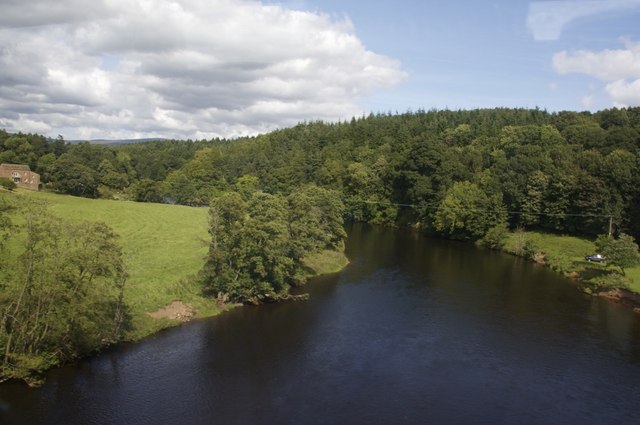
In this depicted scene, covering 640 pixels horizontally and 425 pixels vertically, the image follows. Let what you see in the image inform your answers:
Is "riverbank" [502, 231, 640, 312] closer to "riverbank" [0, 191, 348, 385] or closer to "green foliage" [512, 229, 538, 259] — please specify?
Result: "green foliage" [512, 229, 538, 259]

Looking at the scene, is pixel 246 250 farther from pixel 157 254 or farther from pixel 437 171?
pixel 437 171

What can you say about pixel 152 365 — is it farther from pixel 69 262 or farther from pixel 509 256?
pixel 509 256

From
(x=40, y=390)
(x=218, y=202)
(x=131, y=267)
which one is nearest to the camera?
(x=40, y=390)

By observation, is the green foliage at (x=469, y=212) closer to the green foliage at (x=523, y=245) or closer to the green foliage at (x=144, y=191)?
the green foliage at (x=523, y=245)

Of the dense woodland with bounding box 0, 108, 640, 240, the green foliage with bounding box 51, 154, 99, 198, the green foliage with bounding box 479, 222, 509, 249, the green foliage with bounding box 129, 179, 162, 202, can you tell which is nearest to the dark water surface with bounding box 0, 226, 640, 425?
the green foliage with bounding box 479, 222, 509, 249

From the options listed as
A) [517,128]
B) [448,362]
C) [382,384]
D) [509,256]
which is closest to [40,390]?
[382,384]

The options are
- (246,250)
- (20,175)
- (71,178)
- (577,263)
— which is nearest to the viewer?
(246,250)

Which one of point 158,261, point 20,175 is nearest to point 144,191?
point 20,175
